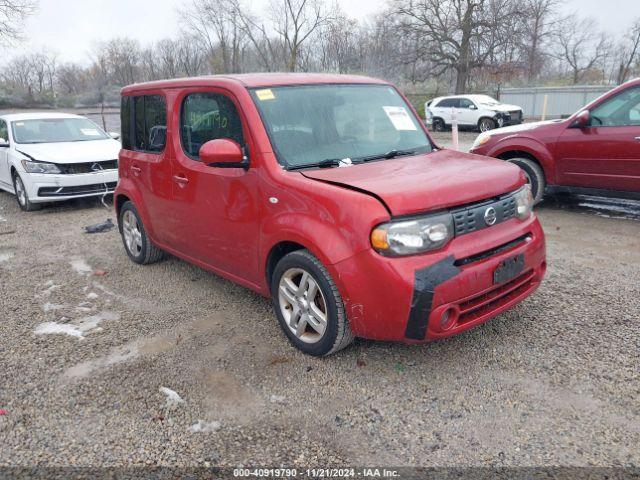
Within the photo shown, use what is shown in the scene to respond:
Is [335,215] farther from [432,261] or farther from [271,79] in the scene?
[271,79]

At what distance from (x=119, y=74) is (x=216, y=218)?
60.2 metres

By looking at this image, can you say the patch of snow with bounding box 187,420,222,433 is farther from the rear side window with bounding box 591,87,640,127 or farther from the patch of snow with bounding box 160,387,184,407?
the rear side window with bounding box 591,87,640,127

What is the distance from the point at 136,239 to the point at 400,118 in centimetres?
311

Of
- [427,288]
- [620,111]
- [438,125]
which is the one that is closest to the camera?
[427,288]

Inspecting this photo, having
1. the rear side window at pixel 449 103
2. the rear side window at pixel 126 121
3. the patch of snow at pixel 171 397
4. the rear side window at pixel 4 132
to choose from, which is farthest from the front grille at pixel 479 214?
the rear side window at pixel 449 103

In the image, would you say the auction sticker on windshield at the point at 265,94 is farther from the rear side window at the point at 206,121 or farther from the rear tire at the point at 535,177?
the rear tire at the point at 535,177

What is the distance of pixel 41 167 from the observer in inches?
326

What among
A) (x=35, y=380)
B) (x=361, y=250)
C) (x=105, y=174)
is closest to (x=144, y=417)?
(x=35, y=380)

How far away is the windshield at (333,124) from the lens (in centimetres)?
357

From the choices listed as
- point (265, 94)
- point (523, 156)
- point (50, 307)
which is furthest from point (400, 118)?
point (523, 156)

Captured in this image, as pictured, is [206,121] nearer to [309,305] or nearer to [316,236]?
[316,236]

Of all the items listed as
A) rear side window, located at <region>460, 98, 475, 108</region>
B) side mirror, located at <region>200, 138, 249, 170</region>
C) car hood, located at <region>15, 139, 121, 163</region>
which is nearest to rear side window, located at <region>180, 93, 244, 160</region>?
side mirror, located at <region>200, 138, 249, 170</region>

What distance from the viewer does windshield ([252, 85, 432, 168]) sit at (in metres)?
3.57

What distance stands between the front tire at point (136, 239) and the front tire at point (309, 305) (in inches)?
92.0
